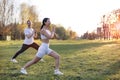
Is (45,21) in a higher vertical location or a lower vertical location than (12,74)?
higher

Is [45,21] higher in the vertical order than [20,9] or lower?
lower

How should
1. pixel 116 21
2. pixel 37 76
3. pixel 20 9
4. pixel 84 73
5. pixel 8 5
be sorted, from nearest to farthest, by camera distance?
pixel 37 76
pixel 84 73
pixel 116 21
pixel 8 5
pixel 20 9

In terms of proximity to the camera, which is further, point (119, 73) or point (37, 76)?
point (119, 73)

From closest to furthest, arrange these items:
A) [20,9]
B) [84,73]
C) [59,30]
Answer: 1. [84,73]
2. [20,9]
3. [59,30]

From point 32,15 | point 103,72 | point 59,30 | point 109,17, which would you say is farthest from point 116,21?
point 103,72

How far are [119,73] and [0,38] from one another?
75796 millimetres

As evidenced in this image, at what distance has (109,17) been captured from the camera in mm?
85750

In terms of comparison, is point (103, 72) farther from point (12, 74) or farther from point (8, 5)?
point (8, 5)

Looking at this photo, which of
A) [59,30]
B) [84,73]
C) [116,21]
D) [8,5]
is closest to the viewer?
[84,73]

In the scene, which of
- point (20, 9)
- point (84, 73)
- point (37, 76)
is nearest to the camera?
point (37, 76)

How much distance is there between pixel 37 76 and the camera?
1108cm

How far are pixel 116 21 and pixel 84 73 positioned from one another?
220 feet

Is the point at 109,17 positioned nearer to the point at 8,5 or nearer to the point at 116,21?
the point at 116,21

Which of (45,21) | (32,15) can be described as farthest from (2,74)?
(32,15)
